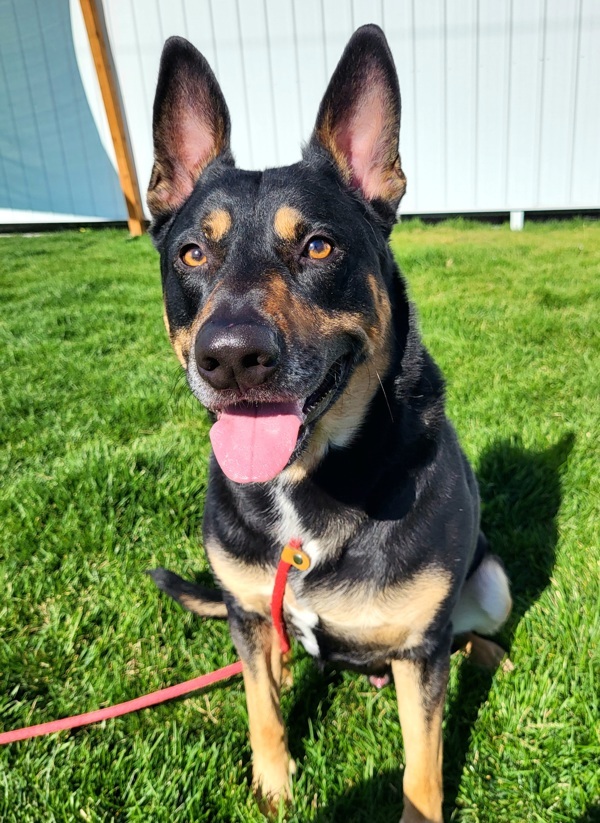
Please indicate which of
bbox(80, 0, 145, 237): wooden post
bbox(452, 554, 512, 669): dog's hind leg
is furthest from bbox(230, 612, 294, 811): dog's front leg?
bbox(80, 0, 145, 237): wooden post

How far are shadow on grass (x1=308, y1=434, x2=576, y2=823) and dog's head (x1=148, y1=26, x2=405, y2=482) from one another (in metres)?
1.08

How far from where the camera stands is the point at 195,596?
2.43 meters

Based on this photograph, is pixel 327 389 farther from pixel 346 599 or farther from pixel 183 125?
pixel 183 125

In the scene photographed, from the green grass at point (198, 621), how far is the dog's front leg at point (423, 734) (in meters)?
0.18

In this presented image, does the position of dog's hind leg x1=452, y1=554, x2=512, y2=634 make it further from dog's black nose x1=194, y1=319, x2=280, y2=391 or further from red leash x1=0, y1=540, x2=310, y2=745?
dog's black nose x1=194, y1=319, x2=280, y2=391

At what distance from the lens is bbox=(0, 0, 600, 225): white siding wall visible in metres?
8.98

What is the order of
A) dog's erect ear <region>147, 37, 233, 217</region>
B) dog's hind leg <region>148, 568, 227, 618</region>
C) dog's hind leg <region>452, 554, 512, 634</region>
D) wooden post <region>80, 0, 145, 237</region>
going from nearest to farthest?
1. dog's erect ear <region>147, 37, 233, 217</region>
2. dog's hind leg <region>452, 554, 512, 634</region>
3. dog's hind leg <region>148, 568, 227, 618</region>
4. wooden post <region>80, 0, 145, 237</region>

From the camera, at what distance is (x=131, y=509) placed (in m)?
3.05

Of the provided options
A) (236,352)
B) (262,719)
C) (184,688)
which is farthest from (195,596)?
(236,352)

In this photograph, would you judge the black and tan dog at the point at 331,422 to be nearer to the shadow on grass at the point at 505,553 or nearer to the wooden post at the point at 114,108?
the shadow on grass at the point at 505,553

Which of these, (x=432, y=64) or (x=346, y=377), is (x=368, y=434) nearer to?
(x=346, y=377)

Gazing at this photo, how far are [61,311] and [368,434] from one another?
5366 mm

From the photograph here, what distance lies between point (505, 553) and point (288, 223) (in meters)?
1.93

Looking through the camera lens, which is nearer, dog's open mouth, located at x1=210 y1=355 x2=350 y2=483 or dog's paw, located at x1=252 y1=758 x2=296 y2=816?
dog's open mouth, located at x1=210 y1=355 x2=350 y2=483
